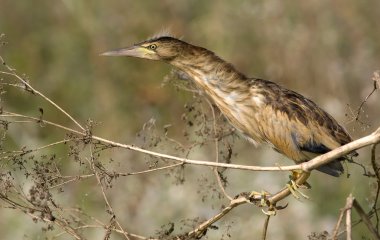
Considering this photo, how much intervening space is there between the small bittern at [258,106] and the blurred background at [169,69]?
6.68ft

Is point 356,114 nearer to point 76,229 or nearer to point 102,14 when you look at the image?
point 76,229

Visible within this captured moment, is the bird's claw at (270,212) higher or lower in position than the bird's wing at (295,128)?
lower

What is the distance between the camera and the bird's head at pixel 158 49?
12.7 feet

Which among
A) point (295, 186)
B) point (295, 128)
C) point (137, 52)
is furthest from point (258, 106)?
point (137, 52)

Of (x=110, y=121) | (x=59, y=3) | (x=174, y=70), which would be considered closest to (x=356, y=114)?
(x=174, y=70)

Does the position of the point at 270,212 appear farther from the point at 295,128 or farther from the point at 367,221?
the point at 295,128

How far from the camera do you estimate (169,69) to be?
8.16 meters

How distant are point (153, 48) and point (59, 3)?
552 cm

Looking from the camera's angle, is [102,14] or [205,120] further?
[102,14]

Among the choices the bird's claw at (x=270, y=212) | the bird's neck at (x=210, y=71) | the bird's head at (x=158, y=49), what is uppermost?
the bird's head at (x=158, y=49)

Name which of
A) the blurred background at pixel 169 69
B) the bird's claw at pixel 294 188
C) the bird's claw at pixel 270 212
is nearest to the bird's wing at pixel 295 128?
the bird's claw at pixel 294 188

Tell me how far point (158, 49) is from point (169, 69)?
431cm

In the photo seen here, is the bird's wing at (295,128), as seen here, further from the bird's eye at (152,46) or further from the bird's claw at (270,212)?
the bird's claw at (270,212)

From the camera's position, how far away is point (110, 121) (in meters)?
7.42
